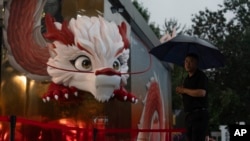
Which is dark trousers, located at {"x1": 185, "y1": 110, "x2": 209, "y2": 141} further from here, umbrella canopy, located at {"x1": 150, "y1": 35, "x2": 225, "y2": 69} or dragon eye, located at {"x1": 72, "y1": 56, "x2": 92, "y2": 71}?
dragon eye, located at {"x1": 72, "y1": 56, "x2": 92, "y2": 71}

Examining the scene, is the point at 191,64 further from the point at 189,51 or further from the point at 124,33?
the point at 124,33

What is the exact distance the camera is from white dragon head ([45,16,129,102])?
7.36m

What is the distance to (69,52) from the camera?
7457 mm

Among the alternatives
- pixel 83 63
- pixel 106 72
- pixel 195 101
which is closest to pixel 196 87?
pixel 195 101

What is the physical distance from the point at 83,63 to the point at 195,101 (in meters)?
2.27

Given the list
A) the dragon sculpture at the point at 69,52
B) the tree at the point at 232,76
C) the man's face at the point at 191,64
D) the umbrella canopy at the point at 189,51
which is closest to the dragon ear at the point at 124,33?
the dragon sculpture at the point at 69,52

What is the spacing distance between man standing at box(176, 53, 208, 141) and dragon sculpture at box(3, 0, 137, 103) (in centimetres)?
175

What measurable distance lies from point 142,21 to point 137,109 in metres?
1.87

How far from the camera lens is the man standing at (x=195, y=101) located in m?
5.70

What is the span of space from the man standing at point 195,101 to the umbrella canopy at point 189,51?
61 cm

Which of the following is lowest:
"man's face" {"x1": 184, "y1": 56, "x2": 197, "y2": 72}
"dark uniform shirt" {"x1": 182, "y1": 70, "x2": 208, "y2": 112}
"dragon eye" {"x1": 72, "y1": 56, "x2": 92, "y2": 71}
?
"dark uniform shirt" {"x1": 182, "y1": 70, "x2": 208, "y2": 112}

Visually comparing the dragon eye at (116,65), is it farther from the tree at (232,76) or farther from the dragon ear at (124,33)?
the tree at (232,76)

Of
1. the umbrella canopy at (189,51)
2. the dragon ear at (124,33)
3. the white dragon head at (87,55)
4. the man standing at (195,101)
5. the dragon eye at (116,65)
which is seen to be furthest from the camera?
the dragon ear at (124,33)

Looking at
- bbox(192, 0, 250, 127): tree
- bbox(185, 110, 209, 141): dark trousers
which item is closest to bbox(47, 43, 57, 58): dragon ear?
bbox(185, 110, 209, 141): dark trousers
